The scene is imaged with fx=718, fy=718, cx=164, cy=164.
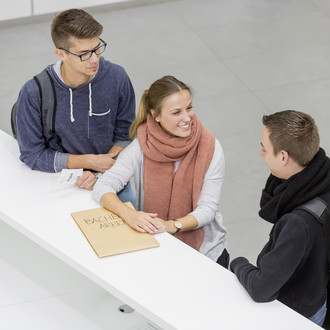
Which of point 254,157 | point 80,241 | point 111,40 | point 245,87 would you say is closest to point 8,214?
point 80,241

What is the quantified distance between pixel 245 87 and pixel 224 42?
85 centimetres

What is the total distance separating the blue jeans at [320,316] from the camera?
2932 mm

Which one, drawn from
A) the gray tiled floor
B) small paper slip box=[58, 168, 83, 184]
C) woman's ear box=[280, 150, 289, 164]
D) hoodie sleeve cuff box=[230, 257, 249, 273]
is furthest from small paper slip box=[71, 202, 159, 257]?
the gray tiled floor

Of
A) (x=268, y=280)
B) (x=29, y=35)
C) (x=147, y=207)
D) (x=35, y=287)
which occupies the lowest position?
(x=29, y=35)

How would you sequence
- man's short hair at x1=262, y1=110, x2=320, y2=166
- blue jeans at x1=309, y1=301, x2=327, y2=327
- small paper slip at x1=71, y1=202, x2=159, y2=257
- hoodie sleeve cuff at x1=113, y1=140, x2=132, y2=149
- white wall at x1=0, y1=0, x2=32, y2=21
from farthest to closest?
white wall at x1=0, y1=0, x2=32, y2=21
hoodie sleeve cuff at x1=113, y1=140, x2=132, y2=149
small paper slip at x1=71, y1=202, x2=159, y2=257
blue jeans at x1=309, y1=301, x2=327, y2=327
man's short hair at x1=262, y1=110, x2=320, y2=166

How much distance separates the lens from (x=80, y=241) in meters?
3.13

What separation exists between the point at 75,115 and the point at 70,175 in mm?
299

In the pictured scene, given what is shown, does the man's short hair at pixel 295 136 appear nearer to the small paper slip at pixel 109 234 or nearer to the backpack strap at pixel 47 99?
the small paper slip at pixel 109 234

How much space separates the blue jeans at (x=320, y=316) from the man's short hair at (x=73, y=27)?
1.60 m

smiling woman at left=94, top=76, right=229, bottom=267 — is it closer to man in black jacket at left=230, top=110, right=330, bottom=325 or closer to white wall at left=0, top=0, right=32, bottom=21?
man in black jacket at left=230, top=110, right=330, bottom=325

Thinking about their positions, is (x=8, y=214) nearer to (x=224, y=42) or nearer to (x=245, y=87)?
(x=245, y=87)

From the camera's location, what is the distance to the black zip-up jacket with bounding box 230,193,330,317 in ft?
8.63

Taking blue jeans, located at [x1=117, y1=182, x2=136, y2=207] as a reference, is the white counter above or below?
above

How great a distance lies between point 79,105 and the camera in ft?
11.5
